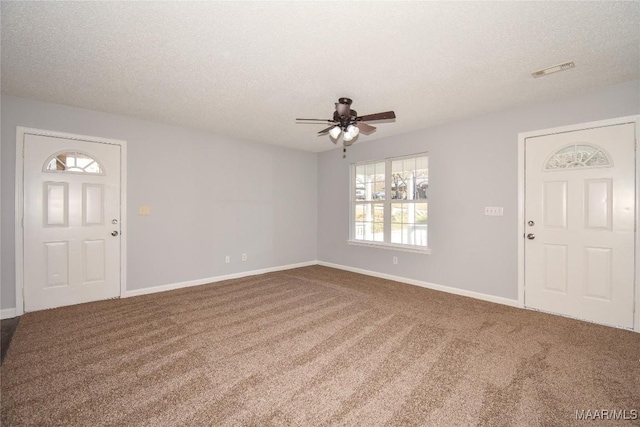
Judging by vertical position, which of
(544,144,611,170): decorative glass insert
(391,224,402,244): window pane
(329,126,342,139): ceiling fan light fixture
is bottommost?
(391,224,402,244): window pane

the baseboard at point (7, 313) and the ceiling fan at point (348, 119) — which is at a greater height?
the ceiling fan at point (348, 119)

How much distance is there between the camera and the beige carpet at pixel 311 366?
5.64 feet

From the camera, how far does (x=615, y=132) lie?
3.00 metres

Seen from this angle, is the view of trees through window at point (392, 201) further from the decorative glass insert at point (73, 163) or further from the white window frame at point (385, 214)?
the decorative glass insert at point (73, 163)

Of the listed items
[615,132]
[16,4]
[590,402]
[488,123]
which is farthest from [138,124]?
[615,132]

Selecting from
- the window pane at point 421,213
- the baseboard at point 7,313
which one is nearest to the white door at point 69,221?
the baseboard at point 7,313

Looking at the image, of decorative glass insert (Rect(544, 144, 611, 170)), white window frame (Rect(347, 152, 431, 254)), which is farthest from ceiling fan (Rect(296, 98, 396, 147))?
decorative glass insert (Rect(544, 144, 611, 170))

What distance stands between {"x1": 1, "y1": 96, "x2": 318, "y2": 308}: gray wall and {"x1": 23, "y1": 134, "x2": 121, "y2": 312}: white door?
0.16 meters

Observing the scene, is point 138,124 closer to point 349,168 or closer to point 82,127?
point 82,127

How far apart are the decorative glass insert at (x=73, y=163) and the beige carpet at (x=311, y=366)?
5.86 ft

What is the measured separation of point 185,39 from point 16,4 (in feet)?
3.30

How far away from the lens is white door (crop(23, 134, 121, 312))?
3.43m

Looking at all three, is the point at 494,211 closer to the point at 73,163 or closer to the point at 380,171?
the point at 380,171

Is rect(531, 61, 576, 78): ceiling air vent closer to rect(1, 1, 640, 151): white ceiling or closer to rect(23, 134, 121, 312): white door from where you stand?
rect(1, 1, 640, 151): white ceiling
